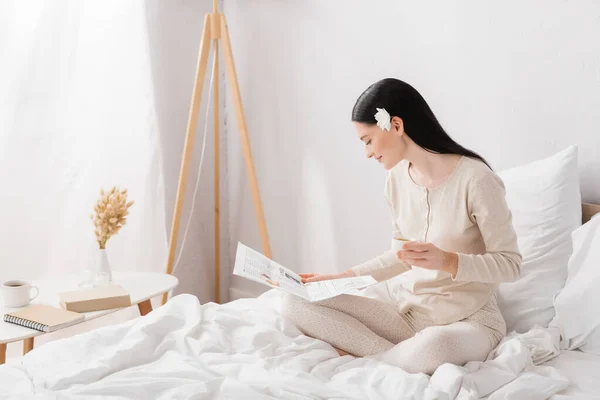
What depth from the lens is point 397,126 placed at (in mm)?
1643

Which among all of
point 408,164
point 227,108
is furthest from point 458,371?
point 227,108

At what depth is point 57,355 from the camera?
1438 mm

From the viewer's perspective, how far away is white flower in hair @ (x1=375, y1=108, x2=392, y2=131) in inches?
63.6

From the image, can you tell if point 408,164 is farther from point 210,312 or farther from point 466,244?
point 210,312

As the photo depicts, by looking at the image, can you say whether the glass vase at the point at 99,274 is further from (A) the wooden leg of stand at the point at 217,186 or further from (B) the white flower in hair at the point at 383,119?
(B) the white flower in hair at the point at 383,119

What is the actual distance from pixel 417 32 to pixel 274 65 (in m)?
0.74

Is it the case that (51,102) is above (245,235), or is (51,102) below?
above

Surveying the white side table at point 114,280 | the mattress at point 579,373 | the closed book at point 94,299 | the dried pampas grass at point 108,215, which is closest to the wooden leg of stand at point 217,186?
the white side table at point 114,280

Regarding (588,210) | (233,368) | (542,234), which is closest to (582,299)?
(542,234)

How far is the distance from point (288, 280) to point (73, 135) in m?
Answer: 1.29

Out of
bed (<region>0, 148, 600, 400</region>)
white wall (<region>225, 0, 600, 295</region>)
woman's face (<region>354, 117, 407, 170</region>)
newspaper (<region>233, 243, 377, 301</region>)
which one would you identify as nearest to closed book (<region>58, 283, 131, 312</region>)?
bed (<region>0, 148, 600, 400</region>)

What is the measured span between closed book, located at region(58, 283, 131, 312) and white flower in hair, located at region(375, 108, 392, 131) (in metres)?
0.95

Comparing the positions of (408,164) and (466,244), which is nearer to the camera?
(466,244)

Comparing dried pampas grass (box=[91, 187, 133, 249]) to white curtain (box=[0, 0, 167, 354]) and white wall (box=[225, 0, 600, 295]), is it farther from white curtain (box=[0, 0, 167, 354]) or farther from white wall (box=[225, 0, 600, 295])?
white wall (box=[225, 0, 600, 295])
